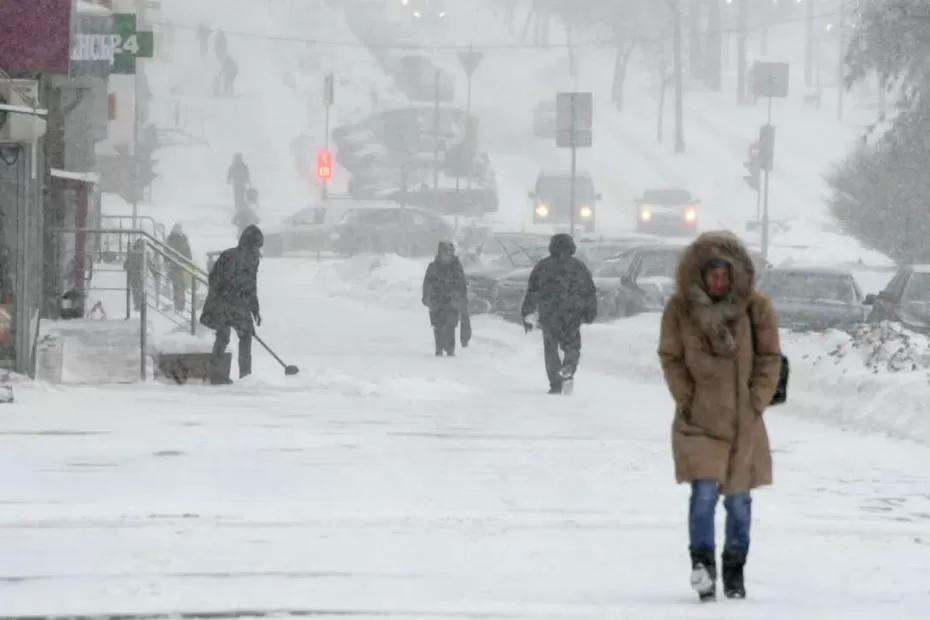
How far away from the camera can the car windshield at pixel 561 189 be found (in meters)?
61.5

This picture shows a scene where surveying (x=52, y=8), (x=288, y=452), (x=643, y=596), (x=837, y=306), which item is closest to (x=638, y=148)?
(x=837, y=306)

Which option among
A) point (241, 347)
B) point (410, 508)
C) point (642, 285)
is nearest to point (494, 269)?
point (642, 285)

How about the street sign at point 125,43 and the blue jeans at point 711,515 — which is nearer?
the blue jeans at point 711,515

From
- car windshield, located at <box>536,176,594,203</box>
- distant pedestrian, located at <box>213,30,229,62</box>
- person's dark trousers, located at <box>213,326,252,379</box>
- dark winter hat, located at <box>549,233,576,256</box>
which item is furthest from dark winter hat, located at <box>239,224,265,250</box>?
distant pedestrian, located at <box>213,30,229,62</box>

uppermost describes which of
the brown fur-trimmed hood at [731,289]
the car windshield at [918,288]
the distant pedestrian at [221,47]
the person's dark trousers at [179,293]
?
the distant pedestrian at [221,47]

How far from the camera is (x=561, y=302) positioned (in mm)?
19672

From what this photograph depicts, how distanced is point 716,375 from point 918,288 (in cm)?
1792

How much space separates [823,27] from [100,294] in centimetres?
11308

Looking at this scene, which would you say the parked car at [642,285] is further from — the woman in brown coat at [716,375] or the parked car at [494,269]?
the woman in brown coat at [716,375]

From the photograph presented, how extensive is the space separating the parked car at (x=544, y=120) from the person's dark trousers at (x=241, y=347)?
6411 centimetres

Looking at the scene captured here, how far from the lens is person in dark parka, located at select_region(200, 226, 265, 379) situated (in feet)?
67.1

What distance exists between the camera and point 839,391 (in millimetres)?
18141

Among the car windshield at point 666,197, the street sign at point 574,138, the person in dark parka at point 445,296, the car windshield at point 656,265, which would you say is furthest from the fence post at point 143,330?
the car windshield at point 666,197

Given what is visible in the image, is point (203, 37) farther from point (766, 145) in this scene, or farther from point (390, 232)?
point (766, 145)
